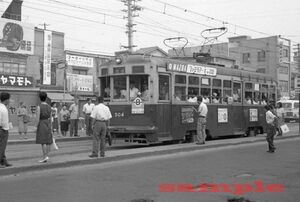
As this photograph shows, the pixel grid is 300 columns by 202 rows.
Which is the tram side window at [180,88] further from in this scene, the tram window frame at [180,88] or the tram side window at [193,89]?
the tram side window at [193,89]

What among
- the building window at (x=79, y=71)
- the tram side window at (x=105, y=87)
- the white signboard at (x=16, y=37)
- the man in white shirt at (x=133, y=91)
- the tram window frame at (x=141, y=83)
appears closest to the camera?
the tram window frame at (x=141, y=83)

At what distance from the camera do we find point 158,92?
15078mm

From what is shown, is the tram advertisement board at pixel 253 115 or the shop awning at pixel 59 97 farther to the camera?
the shop awning at pixel 59 97

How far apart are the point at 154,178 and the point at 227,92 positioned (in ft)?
35.1

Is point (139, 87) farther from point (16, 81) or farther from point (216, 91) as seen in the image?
point (16, 81)

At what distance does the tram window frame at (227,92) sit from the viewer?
62.1 ft

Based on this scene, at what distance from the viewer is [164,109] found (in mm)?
15281

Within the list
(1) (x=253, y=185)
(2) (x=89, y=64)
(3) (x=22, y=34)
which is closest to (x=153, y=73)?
(1) (x=253, y=185)

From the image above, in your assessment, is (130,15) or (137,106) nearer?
(137,106)

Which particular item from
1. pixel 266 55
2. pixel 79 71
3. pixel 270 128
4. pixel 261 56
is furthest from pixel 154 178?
pixel 261 56

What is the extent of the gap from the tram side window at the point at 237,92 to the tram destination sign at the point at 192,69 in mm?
1959

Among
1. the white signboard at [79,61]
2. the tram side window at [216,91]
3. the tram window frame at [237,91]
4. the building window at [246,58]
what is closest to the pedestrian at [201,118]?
the tram side window at [216,91]

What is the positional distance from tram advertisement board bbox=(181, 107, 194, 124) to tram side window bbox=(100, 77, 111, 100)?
2.85 m

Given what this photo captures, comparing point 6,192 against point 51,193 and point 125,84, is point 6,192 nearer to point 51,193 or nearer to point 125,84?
point 51,193
